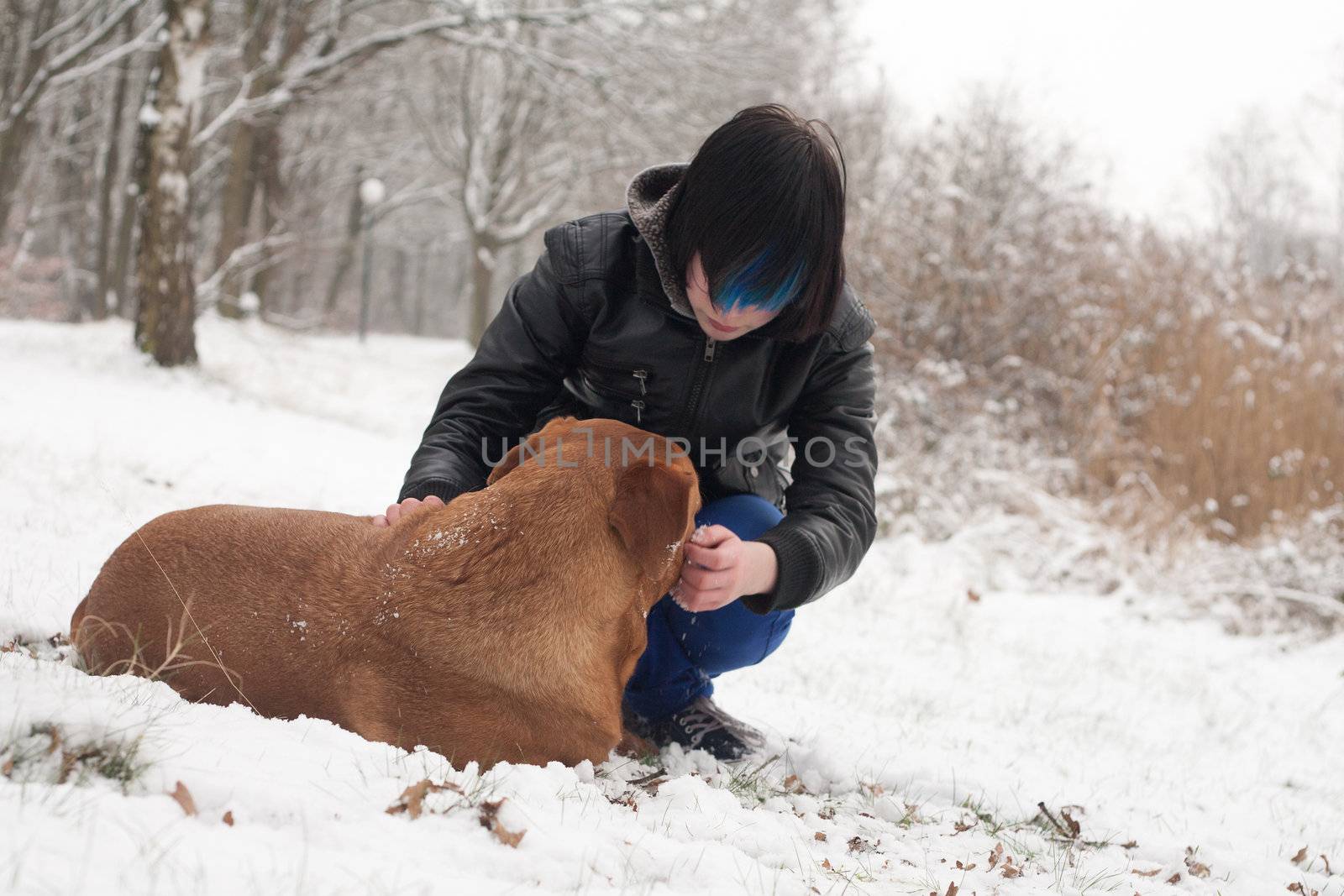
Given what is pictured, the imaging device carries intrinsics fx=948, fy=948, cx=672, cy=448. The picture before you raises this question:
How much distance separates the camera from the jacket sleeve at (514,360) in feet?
9.82

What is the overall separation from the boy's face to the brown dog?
0.46m

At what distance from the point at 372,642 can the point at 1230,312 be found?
9.85 meters

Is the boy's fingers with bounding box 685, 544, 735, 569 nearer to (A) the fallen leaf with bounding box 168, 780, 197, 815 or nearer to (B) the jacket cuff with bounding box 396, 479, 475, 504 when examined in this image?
(B) the jacket cuff with bounding box 396, 479, 475, 504

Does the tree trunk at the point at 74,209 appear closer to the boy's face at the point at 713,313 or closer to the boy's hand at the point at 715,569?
the boy's face at the point at 713,313

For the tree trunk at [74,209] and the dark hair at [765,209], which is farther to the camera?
the tree trunk at [74,209]

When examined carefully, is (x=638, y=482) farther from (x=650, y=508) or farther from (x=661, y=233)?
(x=661, y=233)

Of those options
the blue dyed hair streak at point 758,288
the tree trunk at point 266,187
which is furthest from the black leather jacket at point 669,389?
the tree trunk at point 266,187

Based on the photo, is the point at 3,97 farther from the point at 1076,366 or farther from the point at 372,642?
the point at 372,642

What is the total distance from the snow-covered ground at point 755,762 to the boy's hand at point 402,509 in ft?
2.14

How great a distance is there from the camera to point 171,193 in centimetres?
945

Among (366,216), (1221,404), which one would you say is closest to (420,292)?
(366,216)

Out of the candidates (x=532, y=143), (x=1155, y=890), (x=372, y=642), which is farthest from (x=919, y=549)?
(x=532, y=143)

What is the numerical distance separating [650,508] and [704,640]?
36.4 inches

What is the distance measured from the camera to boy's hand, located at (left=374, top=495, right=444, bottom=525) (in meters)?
2.55
